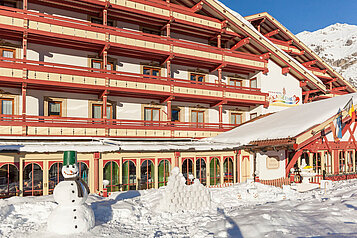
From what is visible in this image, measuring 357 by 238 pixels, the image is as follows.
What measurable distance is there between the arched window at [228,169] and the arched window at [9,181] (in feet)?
43.8

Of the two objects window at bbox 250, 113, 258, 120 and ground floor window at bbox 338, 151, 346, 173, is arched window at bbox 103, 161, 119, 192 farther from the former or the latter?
ground floor window at bbox 338, 151, 346, 173

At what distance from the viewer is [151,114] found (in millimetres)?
23062

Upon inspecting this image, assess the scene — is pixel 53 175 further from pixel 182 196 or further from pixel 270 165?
pixel 270 165

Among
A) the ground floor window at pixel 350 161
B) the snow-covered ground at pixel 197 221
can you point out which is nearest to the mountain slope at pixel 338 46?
the ground floor window at pixel 350 161

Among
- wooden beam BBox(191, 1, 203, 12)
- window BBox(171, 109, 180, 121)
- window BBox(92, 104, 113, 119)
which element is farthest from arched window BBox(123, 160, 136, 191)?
wooden beam BBox(191, 1, 203, 12)

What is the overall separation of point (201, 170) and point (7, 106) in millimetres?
13595

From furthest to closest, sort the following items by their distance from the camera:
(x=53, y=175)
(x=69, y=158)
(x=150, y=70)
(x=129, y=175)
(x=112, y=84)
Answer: (x=150, y=70) → (x=112, y=84) → (x=129, y=175) → (x=53, y=175) → (x=69, y=158)

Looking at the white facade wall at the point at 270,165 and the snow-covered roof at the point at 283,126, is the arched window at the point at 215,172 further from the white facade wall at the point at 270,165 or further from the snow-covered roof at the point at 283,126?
the white facade wall at the point at 270,165

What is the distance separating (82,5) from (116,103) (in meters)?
7.40

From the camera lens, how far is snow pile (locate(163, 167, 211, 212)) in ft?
39.4

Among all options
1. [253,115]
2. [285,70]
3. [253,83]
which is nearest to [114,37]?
[253,83]

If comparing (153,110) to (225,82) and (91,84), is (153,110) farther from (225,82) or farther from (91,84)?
(225,82)

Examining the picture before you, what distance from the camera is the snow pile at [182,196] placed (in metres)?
12.0

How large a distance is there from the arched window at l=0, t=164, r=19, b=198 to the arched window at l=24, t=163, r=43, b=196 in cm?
45
